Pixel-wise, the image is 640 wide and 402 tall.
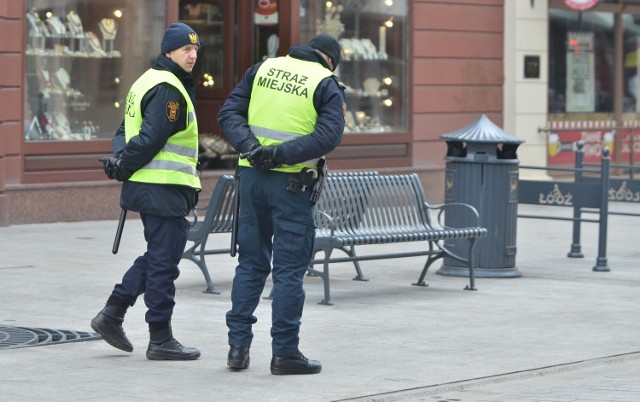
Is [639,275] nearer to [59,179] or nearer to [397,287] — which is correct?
[397,287]

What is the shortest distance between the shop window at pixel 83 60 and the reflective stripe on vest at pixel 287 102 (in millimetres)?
8264

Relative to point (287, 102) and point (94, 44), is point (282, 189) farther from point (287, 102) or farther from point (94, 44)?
point (94, 44)

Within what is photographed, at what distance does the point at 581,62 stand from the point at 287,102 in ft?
49.7

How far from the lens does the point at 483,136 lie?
11914mm

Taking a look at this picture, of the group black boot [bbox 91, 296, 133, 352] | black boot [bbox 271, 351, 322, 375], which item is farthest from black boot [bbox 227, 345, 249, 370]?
black boot [bbox 91, 296, 133, 352]

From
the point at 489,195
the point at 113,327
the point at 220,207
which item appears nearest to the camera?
the point at 113,327

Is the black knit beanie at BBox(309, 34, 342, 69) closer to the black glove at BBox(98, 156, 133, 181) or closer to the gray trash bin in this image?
the black glove at BBox(98, 156, 133, 181)

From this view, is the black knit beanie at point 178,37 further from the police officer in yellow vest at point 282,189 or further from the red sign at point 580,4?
the red sign at point 580,4

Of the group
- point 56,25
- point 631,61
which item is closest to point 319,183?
point 56,25

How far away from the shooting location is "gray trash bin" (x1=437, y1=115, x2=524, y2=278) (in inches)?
468

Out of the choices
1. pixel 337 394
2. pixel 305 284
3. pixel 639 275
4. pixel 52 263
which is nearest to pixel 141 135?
pixel 337 394

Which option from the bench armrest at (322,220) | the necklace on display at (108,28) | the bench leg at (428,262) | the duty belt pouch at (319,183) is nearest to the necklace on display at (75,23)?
the necklace on display at (108,28)

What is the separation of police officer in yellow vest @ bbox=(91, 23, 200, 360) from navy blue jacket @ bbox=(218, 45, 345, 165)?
0.29 meters

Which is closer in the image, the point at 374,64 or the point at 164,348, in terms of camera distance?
the point at 164,348
